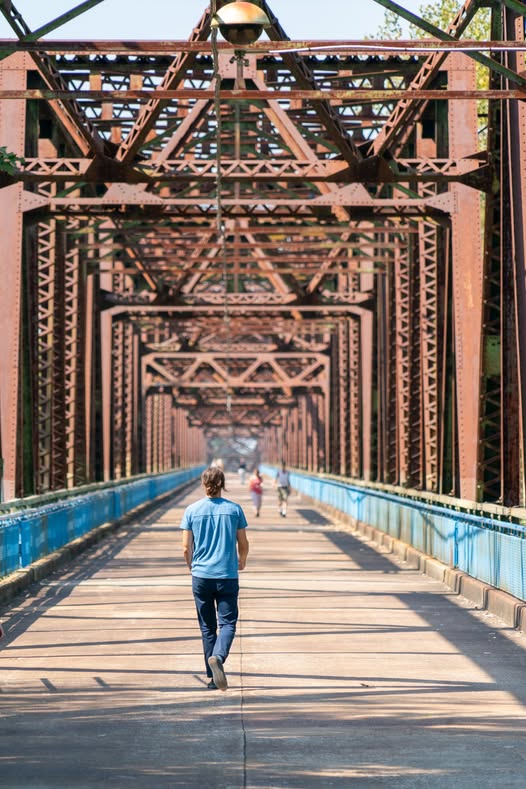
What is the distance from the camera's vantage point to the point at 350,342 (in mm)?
50000

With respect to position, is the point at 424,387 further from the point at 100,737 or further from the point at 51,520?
the point at 100,737

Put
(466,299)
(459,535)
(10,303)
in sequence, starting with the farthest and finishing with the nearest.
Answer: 1. (466,299)
2. (10,303)
3. (459,535)

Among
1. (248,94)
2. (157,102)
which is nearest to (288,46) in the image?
(248,94)

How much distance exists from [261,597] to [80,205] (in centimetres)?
919

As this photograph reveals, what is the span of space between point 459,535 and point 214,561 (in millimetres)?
8816

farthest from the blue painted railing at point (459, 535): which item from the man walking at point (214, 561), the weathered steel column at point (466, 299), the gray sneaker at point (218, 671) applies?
the gray sneaker at point (218, 671)

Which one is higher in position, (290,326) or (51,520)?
(290,326)

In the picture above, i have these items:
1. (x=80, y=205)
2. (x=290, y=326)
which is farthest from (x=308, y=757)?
(x=290, y=326)

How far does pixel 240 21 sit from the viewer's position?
1262 centimetres

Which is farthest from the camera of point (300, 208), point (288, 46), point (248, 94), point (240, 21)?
point (300, 208)

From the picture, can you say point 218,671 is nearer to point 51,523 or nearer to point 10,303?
point 51,523

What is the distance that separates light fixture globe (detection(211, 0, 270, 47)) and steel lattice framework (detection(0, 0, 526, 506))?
1443mm

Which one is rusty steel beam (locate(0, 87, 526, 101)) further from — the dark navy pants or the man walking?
the dark navy pants

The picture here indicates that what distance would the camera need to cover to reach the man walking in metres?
10.2
